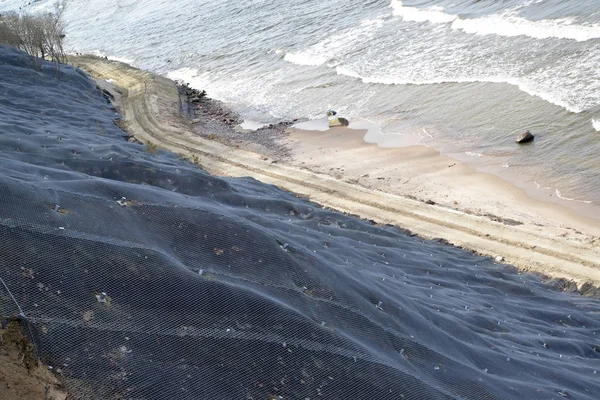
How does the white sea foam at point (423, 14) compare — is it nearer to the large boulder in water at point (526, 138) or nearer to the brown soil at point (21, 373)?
the large boulder in water at point (526, 138)

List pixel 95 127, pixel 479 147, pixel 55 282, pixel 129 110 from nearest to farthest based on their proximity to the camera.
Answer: pixel 55 282 < pixel 95 127 < pixel 479 147 < pixel 129 110

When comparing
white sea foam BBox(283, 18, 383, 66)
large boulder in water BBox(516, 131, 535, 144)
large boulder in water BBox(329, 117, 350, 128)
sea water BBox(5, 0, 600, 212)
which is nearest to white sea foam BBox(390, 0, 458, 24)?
sea water BBox(5, 0, 600, 212)

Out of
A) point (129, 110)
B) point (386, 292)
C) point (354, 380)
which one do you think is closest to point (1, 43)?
point (129, 110)

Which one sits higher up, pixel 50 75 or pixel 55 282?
pixel 50 75

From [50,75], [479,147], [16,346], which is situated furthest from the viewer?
[50,75]

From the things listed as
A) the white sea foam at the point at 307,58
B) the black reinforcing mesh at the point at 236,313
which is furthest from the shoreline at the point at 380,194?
the white sea foam at the point at 307,58

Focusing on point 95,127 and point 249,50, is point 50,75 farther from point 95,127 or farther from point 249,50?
point 249,50

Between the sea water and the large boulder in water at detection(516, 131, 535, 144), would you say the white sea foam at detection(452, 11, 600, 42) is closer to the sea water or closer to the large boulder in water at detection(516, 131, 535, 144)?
the sea water
